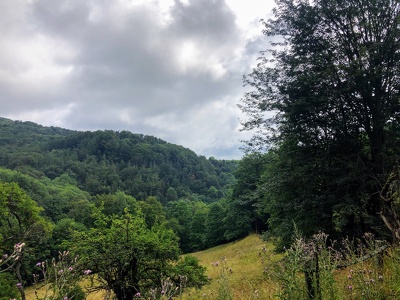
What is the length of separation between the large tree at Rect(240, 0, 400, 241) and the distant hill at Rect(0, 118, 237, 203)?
111369 millimetres

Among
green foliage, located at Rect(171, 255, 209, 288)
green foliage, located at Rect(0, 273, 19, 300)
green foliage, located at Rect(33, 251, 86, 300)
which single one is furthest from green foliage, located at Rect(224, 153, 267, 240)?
green foliage, located at Rect(33, 251, 86, 300)

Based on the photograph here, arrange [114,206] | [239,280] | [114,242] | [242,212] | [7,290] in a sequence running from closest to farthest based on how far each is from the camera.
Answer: [114,242]
[239,280]
[7,290]
[242,212]
[114,206]

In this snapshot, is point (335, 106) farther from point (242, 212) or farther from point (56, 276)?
point (242, 212)

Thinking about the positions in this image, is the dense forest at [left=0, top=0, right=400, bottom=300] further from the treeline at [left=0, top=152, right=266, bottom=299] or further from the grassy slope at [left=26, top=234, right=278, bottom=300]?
the grassy slope at [left=26, top=234, right=278, bottom=300]

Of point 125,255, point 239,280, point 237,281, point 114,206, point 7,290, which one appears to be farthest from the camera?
point 114,206

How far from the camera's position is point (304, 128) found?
42.4ft

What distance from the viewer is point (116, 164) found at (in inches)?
6348

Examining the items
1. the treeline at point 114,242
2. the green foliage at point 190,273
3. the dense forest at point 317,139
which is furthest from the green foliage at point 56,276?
the green foliage at point 190,273

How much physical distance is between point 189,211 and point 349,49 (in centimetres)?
6926

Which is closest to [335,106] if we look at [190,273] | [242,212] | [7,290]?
[190,273]

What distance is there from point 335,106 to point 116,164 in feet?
518

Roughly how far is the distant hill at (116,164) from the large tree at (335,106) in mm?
111369

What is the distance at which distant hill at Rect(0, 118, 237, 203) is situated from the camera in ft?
406

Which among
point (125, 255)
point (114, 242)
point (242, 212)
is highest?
point (242, 212)
